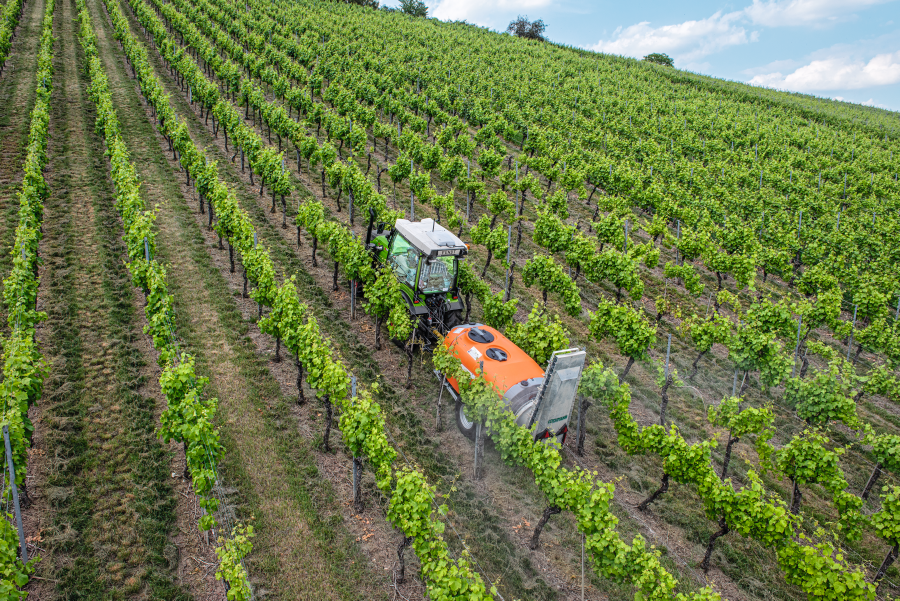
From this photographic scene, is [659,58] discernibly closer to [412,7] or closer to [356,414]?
[412,7]

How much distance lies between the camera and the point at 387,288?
11.9 m

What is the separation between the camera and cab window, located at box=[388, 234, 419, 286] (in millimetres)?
12182

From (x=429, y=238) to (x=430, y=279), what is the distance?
967mm

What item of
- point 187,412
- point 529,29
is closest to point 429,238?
point 187,412

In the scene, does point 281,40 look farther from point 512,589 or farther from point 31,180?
point 512,589

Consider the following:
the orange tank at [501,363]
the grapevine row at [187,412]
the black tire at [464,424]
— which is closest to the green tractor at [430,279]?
the orange tank at [501,363]

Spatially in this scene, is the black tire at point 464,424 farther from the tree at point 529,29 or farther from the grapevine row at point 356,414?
the tree at point 529,29

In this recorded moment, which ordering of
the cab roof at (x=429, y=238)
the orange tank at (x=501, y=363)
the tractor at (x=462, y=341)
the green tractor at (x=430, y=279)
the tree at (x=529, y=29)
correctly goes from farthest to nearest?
the tree at (x=529, y=29), the green tractor at (x=430, y=279), the cab roof at (x=429, y=238), the orange tank at (x=501, y=363), the tractor at (x=462, y=341)

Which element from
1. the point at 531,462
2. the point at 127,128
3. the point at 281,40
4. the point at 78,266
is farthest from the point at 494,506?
the point at 281,40

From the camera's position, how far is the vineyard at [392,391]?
7.41m

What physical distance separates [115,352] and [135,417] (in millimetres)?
2424

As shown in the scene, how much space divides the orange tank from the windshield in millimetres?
1403

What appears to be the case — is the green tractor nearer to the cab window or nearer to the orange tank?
the cab window

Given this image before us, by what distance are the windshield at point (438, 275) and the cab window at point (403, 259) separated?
342 millimetres
